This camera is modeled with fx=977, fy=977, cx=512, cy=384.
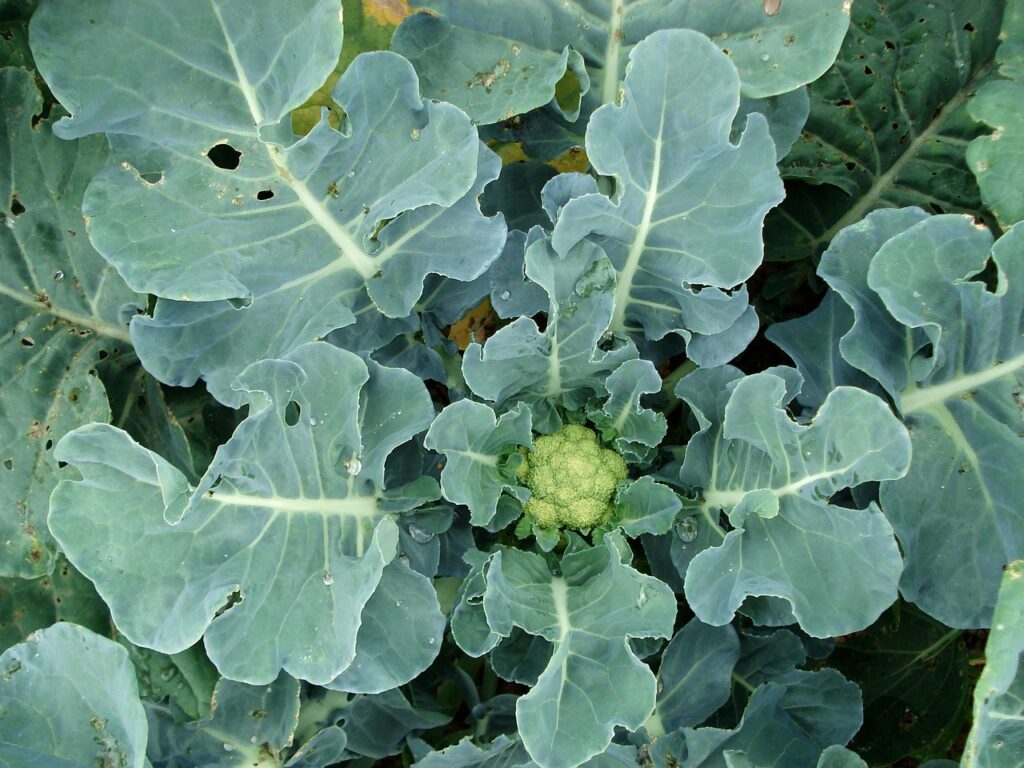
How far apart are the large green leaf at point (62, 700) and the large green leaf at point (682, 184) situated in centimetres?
104

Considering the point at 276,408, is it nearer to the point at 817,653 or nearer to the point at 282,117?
the point at 282,117

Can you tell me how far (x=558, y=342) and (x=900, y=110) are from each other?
95 cm

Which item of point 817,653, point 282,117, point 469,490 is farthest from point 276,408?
point 817,653

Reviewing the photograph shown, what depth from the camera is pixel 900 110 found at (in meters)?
2.06

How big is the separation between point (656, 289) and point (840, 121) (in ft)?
2.12

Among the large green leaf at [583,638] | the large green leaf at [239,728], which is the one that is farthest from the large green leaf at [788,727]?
the large green leaf at [239,728]

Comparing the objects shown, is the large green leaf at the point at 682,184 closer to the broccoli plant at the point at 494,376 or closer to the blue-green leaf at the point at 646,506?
the broccoli plant at the point at 494,376

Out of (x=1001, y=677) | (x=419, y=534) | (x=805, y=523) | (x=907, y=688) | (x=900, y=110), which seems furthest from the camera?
(x=907, y=688)

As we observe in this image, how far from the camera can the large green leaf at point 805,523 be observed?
→ 1.49 metres

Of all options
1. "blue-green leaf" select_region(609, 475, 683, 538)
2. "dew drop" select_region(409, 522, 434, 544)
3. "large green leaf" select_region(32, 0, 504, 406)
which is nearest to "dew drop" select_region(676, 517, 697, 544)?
"blue-green leaf" select_region(609, 475, 683, 538)

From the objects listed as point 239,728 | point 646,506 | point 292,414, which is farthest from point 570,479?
point 239,728

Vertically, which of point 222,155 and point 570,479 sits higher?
point 222,155

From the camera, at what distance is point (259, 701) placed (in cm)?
192

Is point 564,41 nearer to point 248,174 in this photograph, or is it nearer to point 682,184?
point 682,184
